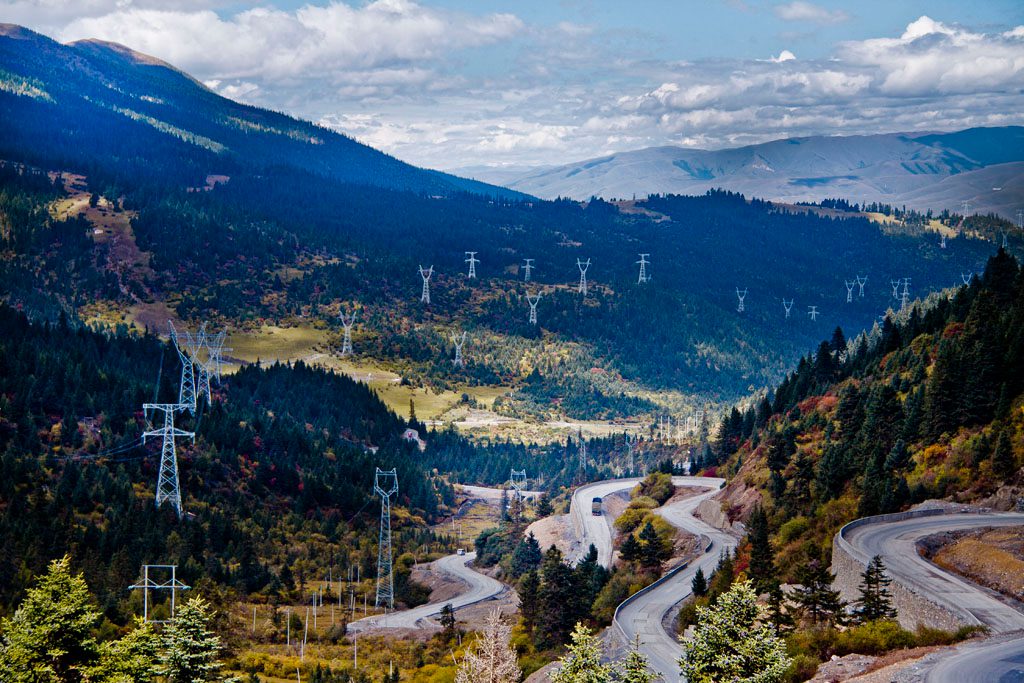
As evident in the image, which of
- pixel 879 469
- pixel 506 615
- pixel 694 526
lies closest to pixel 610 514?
pixel 694 526

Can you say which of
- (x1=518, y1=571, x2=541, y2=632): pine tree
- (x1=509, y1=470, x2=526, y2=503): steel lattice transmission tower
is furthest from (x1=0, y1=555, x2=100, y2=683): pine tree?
(x1=509, y1=470, x2=526, y2=503): steel lattice transmission tower

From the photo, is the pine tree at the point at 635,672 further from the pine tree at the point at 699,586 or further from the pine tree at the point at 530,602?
the pine tree at the point at 530,602

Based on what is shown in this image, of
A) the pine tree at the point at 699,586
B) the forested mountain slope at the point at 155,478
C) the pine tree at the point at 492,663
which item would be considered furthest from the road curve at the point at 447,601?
the pine tree at the point at 492,663

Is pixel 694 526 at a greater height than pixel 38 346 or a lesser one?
lesser

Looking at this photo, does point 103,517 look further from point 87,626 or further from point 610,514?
point 87,626

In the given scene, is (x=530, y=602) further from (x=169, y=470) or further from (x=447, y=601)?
(x=169, y=470)

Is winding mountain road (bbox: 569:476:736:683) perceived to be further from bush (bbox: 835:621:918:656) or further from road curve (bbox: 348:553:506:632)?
road curve (bbox: 348:553:506:632)
